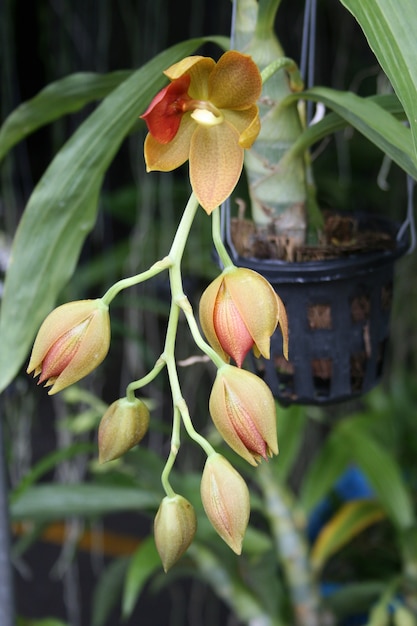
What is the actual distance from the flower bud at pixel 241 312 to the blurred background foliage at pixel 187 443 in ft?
1.28

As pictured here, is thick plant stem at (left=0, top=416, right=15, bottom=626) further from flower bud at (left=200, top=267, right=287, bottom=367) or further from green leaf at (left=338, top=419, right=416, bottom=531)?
green leaf at (left=338, top=419, right=416, bottom=531)

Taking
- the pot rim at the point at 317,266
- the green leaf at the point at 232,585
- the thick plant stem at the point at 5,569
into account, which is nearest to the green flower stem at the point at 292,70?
the pot rim at the point at 317,266

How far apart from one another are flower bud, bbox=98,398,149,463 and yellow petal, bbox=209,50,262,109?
0.60ft

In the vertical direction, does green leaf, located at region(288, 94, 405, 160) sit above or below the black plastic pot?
above

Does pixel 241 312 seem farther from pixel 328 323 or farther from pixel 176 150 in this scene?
pixel 328 323

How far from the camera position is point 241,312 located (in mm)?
429

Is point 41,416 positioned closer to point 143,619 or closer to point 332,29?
point 143,619

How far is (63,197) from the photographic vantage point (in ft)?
2.25

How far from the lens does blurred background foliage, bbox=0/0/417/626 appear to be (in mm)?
1161

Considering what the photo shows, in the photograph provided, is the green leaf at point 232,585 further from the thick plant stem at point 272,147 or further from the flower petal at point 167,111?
the flower petal at point 167,111

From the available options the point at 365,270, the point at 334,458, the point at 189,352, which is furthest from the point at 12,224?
→ the point at 365,270

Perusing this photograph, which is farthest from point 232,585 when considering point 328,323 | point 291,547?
point 328,323

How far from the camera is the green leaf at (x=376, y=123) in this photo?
53 centimetres

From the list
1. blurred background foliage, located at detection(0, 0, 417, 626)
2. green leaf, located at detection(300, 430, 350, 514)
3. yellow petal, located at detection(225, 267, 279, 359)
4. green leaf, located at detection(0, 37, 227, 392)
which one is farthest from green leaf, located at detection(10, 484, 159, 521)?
yellow petal, located at detection(225, 267, 279, 359)
